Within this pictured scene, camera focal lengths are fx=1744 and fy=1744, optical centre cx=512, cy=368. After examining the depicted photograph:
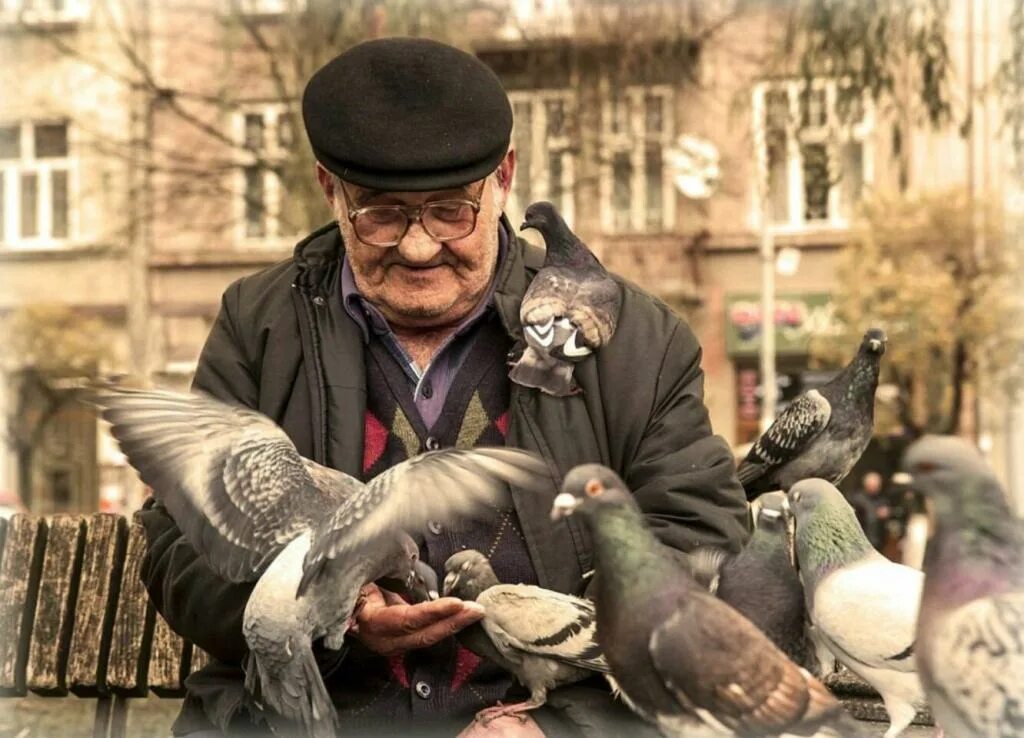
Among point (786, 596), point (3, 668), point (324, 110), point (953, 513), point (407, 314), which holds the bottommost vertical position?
point (3, 668)

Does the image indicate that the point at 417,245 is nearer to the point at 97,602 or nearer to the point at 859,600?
the point at 859,600

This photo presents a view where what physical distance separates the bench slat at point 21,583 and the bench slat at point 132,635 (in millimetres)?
265

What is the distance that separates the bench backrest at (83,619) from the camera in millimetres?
4977

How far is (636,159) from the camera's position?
19156 mm

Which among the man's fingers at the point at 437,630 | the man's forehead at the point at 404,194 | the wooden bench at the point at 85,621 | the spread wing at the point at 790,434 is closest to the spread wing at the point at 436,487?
the man's fingers at the point at 437,630

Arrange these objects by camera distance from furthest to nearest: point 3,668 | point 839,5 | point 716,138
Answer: point 716,138 → point 839,5 → point 3,668

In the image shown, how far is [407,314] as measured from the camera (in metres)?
3.71

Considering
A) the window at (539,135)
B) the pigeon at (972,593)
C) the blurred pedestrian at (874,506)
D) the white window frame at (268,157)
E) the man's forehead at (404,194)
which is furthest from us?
the blurred pedestrian at (874,506)

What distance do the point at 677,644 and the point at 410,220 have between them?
1.36 metres

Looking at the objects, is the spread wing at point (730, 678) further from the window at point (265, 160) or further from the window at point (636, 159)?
the window at point (636, 159)

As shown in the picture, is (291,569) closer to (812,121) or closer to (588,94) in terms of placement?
(812,121)

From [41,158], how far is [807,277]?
10300 millimetres

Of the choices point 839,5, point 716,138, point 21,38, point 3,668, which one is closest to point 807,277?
point 716,138

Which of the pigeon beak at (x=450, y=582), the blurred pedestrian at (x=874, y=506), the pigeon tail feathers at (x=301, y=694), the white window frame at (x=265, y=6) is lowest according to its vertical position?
the blurred pedestrian at (x=874, y=506)
